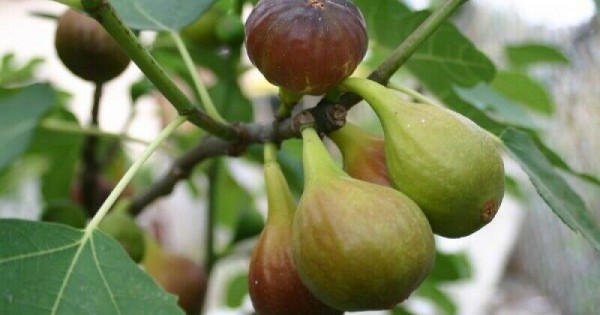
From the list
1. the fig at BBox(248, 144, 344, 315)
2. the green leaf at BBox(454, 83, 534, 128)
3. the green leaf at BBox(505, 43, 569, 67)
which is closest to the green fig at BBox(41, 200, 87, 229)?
the fig at BBox(248, 144, 344, 315)

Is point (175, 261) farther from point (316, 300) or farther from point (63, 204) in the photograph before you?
point (316, 300)

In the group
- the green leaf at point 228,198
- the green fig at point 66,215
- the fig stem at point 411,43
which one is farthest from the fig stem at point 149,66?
the green leaf at point 228,198

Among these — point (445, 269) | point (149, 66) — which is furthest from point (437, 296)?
point (149, 66)

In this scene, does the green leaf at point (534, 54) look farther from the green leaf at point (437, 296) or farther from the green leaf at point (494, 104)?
the green leaf at point (437, 296)

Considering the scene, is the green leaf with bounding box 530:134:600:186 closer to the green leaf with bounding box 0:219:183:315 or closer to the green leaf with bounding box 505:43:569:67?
the green leaf with bounding box 0:219:183:315

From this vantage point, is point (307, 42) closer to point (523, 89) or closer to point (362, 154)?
point (362, 154)
